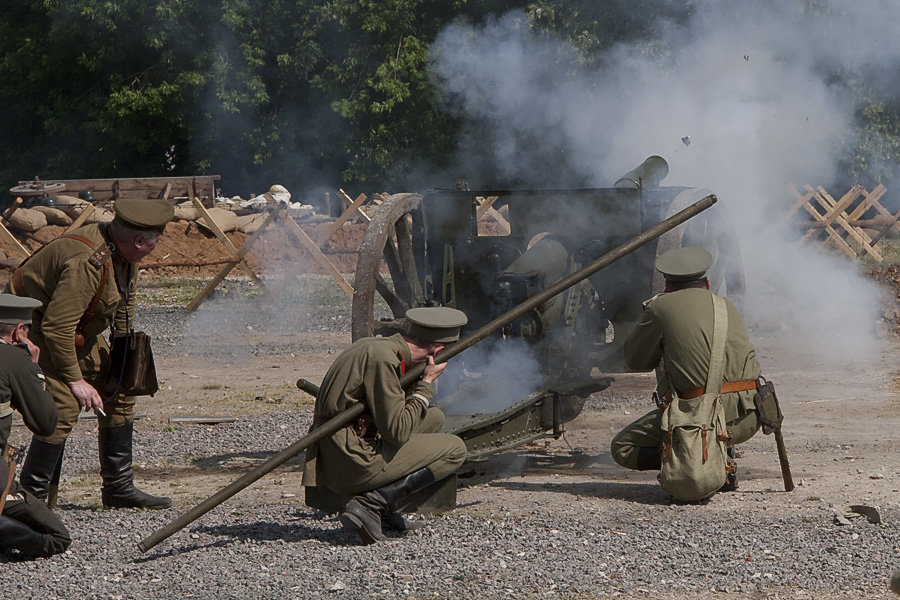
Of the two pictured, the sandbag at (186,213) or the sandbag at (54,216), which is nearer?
the sandbag at (54,216)

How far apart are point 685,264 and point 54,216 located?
53.6 ft

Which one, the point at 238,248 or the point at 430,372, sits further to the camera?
the point at 238,248

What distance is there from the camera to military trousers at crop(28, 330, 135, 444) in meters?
5.29

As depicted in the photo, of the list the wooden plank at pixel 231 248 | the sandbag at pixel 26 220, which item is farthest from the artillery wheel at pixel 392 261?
the sandbag at pixel 26 220

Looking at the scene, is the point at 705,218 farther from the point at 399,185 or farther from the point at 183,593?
the point at 399,185

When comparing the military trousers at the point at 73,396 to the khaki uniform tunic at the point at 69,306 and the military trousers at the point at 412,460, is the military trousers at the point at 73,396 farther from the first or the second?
the military trousers at the point at 412,460

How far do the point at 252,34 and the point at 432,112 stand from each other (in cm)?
449

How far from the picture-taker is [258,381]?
9664 millimetres

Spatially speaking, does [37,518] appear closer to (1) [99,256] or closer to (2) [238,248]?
(1) [99,256]

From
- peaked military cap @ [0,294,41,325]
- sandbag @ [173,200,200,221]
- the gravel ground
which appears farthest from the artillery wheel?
sandbag @ [173,200,200,221]

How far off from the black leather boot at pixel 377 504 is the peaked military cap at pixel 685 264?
154cm

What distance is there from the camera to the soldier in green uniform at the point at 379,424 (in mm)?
4707

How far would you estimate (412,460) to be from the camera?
4.96m

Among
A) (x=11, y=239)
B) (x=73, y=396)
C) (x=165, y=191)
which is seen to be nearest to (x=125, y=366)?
(x=73, y=396)
